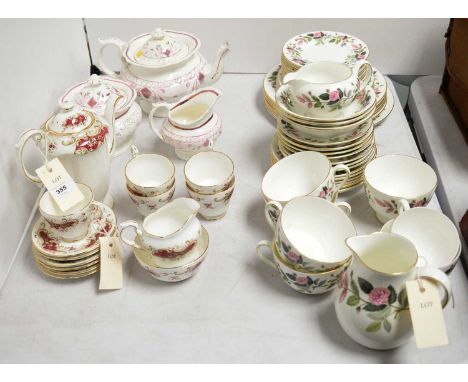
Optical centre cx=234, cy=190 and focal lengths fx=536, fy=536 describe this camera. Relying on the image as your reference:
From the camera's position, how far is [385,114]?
1494mm

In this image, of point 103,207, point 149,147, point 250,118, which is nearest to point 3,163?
point 103,207

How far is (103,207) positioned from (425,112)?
96 centimetres

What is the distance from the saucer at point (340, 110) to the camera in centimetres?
115

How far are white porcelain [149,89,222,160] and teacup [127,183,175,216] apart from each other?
160 millimetres

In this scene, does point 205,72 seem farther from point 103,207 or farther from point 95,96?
point 103,207

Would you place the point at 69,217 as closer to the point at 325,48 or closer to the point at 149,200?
the point at 149,200

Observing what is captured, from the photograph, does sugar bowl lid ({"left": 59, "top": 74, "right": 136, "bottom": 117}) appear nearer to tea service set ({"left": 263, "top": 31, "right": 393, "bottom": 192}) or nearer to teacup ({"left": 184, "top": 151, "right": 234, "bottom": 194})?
teacup ({"left": 184, "top": 151, "right": 234, "bottom": 194})

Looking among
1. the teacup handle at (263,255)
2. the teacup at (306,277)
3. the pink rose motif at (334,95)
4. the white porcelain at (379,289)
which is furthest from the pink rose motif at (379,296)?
the pink rose motif at (334,95)

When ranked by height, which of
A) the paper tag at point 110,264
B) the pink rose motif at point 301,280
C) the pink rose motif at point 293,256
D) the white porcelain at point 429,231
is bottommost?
the paper tag at point 110,264

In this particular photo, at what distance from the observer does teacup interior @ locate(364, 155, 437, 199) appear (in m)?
1.22

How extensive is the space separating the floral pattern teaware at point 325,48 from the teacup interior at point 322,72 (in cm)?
18

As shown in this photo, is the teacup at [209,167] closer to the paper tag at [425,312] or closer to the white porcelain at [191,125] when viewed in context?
the white porcelain at [191,125]

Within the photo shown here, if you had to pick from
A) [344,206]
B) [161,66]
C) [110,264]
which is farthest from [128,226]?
[161,66]

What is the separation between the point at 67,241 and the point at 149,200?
19 centimetres
